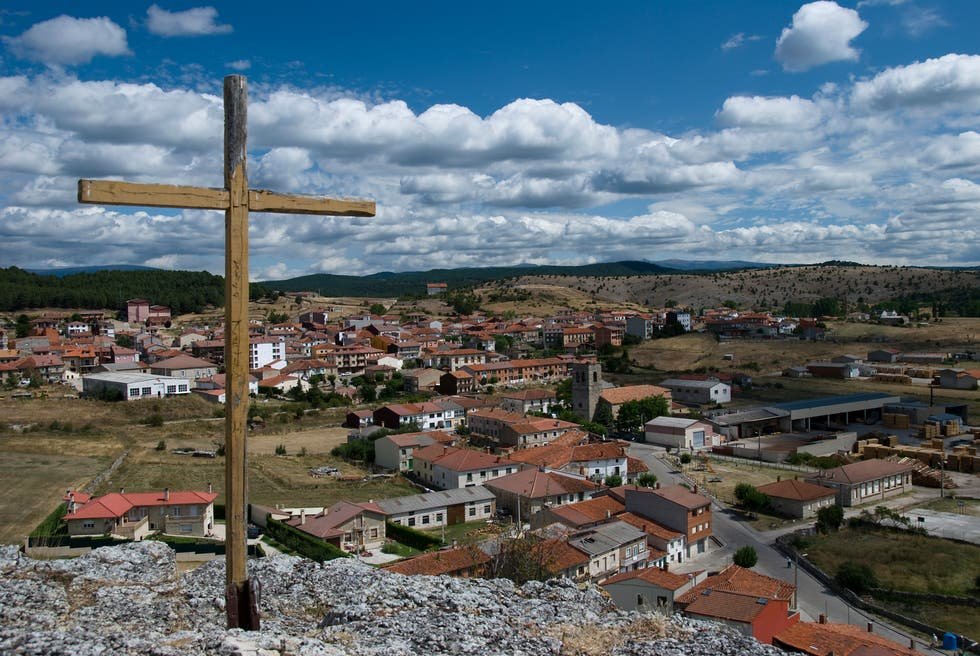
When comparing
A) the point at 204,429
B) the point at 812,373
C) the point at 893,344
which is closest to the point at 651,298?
the point at 893,344

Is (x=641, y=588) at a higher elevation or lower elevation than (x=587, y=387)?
lower

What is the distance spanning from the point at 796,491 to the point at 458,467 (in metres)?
13.8

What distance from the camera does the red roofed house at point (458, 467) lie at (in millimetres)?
31297

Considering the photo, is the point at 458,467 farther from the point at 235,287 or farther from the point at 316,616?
the point at 235,287

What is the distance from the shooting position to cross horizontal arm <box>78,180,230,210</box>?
4.74m

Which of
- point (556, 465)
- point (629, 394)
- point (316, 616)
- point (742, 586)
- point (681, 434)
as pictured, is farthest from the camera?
point (629, 394)

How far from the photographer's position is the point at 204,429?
44812 mm

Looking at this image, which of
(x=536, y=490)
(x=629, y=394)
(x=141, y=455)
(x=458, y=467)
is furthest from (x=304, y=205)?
(x=629, y=394)

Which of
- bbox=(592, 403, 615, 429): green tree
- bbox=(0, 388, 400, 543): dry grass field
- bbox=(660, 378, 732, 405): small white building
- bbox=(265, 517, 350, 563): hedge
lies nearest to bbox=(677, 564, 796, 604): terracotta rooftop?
bbox=(265, 517, 350, 563): hedge

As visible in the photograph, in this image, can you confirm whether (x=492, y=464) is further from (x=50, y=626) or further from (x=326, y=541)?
(x=50, y=626)

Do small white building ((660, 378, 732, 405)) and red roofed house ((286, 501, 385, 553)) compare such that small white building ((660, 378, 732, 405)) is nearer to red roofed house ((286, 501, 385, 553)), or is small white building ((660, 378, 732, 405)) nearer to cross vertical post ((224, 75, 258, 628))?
red roofed house ((286, 501, 385, 553))

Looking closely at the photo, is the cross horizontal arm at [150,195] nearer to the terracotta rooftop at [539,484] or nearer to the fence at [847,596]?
the fence at [847,596]

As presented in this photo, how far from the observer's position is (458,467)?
31.3 m

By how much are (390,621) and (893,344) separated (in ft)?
282
